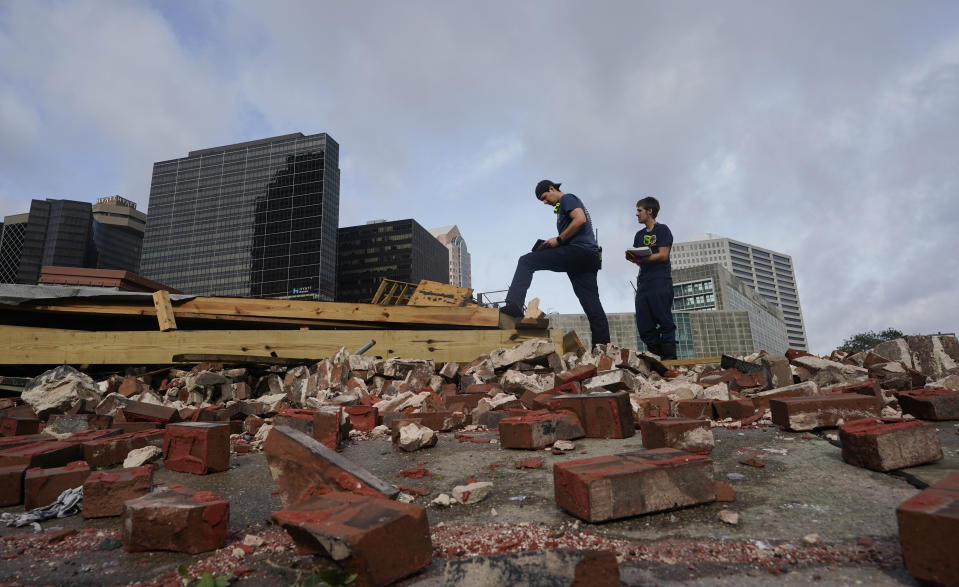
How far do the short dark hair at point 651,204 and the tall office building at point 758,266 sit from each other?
127 meters

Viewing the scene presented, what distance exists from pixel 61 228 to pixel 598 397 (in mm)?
114594

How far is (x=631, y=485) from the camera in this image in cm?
145

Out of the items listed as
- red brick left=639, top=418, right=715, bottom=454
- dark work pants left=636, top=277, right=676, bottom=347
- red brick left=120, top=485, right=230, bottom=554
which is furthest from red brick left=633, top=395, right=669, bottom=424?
dark work pants left=636, top=277, right=676, bottom=347

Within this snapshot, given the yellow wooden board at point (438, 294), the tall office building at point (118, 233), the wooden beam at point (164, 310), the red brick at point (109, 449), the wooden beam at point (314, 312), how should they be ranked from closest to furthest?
the red brick at point (109, 449) < the wooden beam at point (164, 310) < the wooden beam at point (314, 312) < the yellow wooden board at point (438, 294) < the tall office building at point (118, 233)

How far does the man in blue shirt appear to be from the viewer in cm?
585

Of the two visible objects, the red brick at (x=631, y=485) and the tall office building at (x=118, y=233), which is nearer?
the red brick at (x=631, y=485)

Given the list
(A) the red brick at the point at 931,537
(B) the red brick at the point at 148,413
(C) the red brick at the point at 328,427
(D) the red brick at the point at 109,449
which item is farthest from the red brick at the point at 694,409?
(B) the red brick at the point at 148,413

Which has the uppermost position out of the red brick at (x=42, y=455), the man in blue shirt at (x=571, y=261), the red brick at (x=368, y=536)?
the man in blue shirt at (x=571, y=261)


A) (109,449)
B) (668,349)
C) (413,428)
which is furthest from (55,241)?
(413,428)

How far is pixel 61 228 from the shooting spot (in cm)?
8456

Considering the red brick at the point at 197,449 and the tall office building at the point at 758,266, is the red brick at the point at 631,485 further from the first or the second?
the tall office building at the point at 758,266

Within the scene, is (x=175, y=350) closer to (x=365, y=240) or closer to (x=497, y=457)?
(x=497, y=457)

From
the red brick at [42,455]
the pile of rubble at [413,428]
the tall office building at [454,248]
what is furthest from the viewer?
the tall office building at [454,248]

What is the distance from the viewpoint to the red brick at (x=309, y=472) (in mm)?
1521
